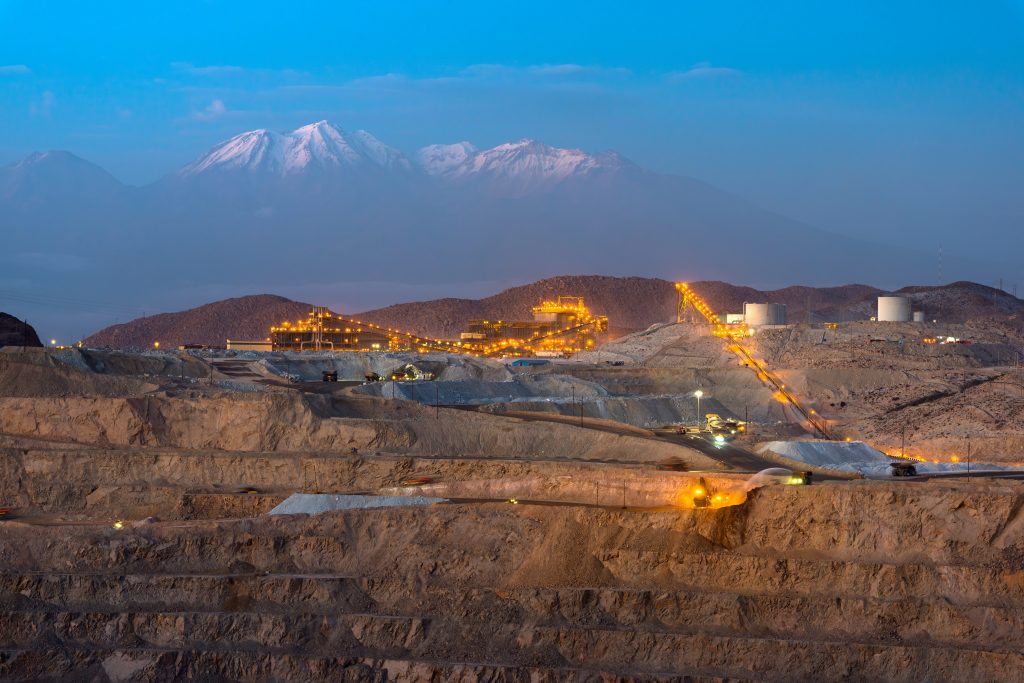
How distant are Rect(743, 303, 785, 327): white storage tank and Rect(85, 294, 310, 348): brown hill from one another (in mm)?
91224

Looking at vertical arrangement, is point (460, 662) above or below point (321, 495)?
below

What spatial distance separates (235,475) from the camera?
35219 mm

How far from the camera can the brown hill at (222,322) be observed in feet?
593

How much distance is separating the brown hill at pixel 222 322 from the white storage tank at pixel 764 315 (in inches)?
3591

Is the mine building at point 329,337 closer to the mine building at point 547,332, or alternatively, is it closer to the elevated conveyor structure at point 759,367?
the mine building at point 547,332

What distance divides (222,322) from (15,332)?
371 feet

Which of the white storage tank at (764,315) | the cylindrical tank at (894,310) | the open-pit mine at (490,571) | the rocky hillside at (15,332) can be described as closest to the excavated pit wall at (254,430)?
the open-pit mine at (490,571)

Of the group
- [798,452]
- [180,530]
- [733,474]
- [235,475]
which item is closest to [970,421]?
[798,452]

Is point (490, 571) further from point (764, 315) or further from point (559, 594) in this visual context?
point (764, 315)

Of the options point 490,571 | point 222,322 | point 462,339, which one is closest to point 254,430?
point 490,571

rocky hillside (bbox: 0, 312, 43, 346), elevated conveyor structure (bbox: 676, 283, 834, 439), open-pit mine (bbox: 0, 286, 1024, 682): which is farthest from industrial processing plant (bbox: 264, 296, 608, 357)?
open-pit mine (bbox: 0, 286, 1024, 682)

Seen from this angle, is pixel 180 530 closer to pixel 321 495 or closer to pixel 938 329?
pixel 321 495

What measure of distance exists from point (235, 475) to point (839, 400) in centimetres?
4538

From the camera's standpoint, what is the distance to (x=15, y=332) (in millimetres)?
76750
